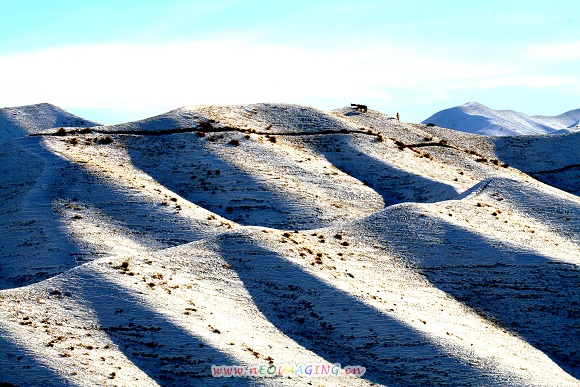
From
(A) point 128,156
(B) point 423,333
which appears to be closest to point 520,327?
(B) point 423,333

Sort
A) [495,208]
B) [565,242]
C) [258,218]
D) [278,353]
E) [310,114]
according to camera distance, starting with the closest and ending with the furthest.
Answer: [278,353], [565,242], [495,208], [258,218], [310,114]

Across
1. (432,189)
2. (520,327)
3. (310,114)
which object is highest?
(310,114)

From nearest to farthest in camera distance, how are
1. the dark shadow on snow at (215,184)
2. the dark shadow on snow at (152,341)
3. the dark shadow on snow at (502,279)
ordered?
the dark shadow on snow at (152,341), the dark shadow on snow at (502,279), the dark shadow on snow at (215,184)

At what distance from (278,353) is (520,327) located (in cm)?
1455

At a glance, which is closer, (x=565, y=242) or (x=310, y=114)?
(x=565, y=242)

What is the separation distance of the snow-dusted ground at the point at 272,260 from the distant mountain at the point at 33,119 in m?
38.5

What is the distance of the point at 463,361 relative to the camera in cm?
3606

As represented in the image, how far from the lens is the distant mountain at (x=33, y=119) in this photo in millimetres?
110875

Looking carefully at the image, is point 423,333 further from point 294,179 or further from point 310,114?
point 310,114

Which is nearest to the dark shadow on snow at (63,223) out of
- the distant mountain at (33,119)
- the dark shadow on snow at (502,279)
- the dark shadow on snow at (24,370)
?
the dark shadow on snow at (502,279)

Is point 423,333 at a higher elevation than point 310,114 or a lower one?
lower

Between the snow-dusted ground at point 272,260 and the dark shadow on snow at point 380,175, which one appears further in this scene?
the dark shadow on snow at point 380,175

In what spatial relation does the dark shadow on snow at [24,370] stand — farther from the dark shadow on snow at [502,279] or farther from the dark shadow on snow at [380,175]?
the dark shadow on snow at [380,175]

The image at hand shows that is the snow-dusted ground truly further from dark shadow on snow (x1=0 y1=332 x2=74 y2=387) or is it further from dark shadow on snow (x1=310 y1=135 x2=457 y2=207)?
dark shadow on snow (x1=310 y1=135 x2=457 y2=207)
